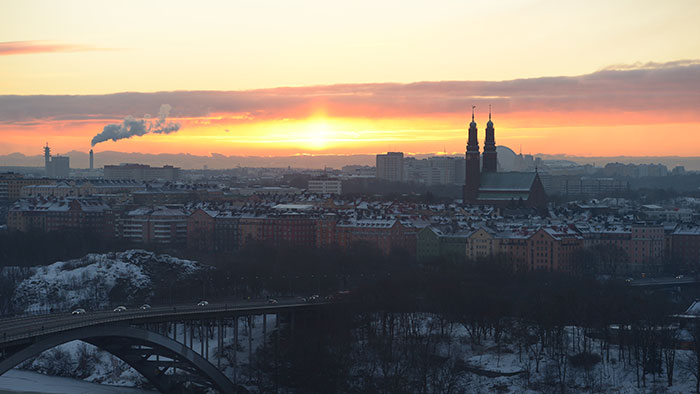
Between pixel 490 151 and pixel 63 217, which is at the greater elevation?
pixel 490 151

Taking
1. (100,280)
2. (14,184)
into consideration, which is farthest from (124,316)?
(14,184)

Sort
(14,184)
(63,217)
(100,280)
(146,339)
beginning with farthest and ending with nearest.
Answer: (14,184)
(63,217)
(100,280)
(146,339)

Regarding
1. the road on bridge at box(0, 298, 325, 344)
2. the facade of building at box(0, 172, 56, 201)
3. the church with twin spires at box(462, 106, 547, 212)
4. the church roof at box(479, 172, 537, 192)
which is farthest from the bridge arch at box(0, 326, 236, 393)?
the facade of building at box(0, 172, 56, 201)

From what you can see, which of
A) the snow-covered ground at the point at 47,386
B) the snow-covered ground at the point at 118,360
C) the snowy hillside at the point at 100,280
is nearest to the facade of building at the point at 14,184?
the snowy hillside at the point at 100,280

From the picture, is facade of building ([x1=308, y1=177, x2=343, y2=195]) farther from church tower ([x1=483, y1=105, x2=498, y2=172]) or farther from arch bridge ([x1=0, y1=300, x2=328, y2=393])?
arch bridge ([x1=0, y1=300, x2=328, y2=393])

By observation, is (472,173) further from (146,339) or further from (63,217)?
(146,339)

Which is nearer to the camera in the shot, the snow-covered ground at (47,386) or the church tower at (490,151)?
the snow-covered ground at (47,386)

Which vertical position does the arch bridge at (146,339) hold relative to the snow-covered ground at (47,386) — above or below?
above

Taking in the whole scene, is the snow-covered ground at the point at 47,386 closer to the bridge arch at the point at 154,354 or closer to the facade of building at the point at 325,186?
the bridge arch at the point at 154,354
